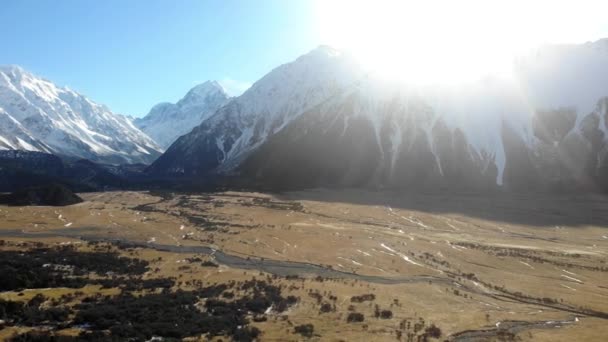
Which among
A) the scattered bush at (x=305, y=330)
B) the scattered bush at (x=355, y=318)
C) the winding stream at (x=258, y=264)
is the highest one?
the winding stream at (x=258, y=264)

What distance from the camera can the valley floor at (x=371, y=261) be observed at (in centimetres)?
5884

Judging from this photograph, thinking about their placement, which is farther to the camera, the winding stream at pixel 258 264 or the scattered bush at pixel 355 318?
the winding stream at pixel 258 264

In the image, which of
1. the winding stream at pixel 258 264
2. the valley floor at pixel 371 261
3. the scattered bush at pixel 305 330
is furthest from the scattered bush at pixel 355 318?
the winding stream at pixel 258 264

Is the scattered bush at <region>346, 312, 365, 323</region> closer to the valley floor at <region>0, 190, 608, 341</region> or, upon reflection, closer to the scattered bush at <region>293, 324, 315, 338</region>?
the valley floor at <region>0, 190, 608, 341</region>

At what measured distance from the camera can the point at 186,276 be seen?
3103 inches

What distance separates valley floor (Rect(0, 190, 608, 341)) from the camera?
58.8 m

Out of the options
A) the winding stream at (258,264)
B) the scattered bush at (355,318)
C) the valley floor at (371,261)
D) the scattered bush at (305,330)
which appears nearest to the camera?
the scattered bush at (305,330)

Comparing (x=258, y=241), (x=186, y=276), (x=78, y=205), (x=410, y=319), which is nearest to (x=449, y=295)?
(x=410, y=319)

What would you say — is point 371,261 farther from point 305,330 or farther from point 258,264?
point 305,330

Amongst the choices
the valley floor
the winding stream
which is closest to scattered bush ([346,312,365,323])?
the valley floor

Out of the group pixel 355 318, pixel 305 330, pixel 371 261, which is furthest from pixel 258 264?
pixel 305 330

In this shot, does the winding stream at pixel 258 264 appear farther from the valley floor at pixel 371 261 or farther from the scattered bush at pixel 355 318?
the scattered bush at pixel 355 318

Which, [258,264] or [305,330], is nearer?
[305,330]

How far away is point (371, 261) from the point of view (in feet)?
319
